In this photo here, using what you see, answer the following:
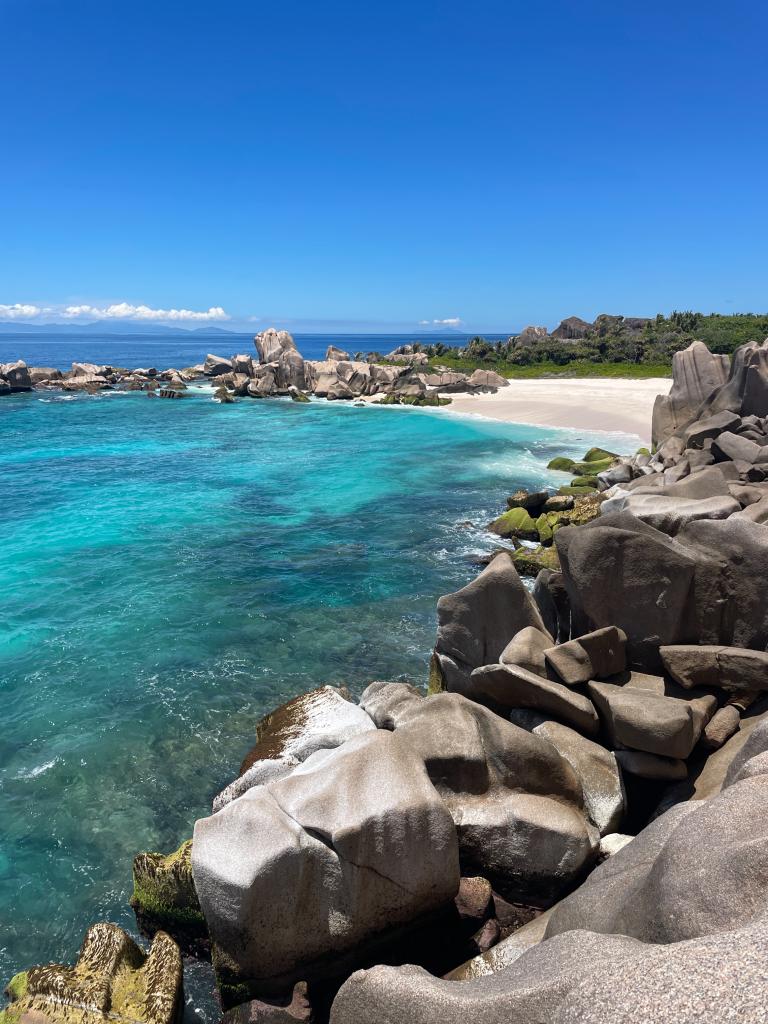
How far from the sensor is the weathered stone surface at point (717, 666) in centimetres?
781

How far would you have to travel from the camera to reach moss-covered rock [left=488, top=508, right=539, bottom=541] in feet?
73.3

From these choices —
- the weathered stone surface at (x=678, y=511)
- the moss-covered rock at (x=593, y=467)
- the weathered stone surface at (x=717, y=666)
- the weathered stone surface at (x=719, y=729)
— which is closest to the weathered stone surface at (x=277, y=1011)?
the weathered stone surface at (x=719, y=729)

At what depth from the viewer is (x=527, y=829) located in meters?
6.93

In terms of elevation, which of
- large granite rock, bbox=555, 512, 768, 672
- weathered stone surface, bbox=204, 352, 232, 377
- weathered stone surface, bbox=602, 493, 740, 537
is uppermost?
weathered stone surface, bbox=204, 352, 232, 377

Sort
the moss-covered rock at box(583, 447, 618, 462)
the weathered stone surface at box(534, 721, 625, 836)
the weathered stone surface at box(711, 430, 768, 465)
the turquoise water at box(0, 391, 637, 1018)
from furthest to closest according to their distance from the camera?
the moss-covered rock at box(583, 447, 618, 462)
the weathered stone surface at box(711, 430, 768, 465)
the turquoise water at box(0, 391, 637, 1018)
the weathered stone surface at box(534, 721, 625, 836)

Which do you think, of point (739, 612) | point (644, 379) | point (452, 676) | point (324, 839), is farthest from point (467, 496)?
point (644, 379)

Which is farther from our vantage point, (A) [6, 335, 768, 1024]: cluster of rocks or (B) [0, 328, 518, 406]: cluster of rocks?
(B) [0, 328, 518, 406]: cluster of rocks

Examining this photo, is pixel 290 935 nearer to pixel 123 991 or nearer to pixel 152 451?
pixel 123 991

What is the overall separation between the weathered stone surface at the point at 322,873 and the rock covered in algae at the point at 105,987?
2.11ft

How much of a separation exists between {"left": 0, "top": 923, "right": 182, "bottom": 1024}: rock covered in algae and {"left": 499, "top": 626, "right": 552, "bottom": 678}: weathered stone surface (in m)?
5.11

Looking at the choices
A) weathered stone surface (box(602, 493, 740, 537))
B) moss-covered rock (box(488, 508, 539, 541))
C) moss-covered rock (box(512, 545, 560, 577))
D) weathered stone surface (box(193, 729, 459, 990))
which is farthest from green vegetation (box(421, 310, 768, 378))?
weathered stone surface (box(193, 729, 459, 990))

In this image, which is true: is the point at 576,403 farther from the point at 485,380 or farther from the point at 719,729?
the point at 719,729

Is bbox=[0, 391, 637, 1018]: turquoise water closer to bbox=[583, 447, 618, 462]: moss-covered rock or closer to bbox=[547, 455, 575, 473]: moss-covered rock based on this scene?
bbox=[547, 455, 575, 473]: moss-covered rock

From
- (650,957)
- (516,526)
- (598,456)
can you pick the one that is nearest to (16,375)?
(598,456)
